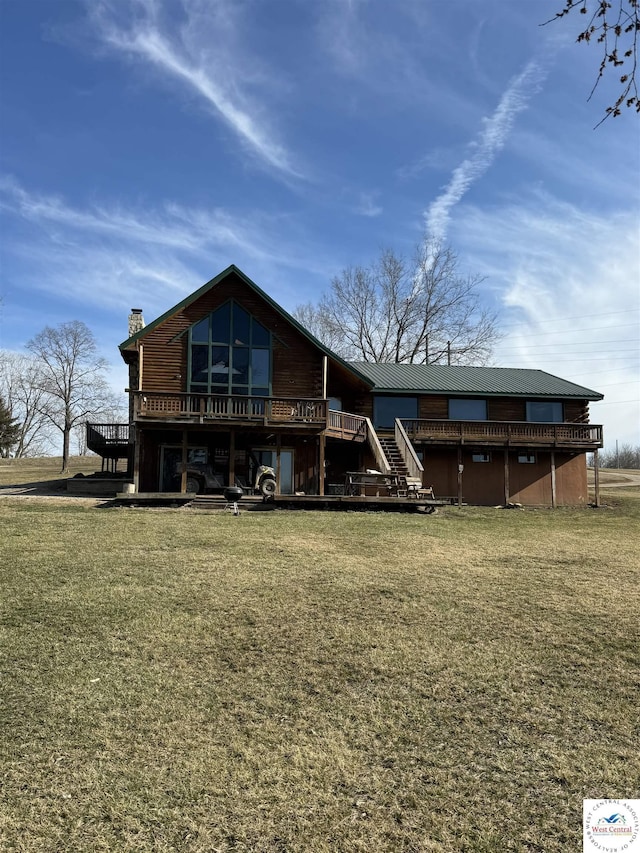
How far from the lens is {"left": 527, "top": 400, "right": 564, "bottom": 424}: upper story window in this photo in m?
28.1

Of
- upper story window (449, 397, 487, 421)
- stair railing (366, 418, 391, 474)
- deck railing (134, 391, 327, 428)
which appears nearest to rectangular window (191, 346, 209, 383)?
deck railing (134, 391, 327, 428)

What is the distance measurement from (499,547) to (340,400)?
607 inches

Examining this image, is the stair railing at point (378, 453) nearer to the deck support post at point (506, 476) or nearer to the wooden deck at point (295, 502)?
the wooden deck at point (295, 502)

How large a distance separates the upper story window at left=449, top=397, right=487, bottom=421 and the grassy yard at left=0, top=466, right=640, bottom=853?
59.6 feet

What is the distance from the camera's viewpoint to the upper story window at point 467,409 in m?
27.6

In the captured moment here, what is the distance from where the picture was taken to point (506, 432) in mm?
25906

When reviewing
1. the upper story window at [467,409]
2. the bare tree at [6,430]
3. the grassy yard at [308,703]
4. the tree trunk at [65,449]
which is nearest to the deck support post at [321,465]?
the upper story window at [467,409]

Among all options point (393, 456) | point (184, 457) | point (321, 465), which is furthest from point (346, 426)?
point (184, 457)

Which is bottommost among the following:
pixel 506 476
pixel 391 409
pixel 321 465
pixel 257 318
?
pixel 506 476

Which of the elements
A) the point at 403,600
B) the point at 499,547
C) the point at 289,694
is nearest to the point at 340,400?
the point at 499,547

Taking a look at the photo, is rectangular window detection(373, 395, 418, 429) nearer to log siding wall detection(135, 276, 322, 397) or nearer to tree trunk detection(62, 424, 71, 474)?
log siding wall detection(135, 276, 322, 397)

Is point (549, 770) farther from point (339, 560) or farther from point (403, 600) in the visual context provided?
point (339, 560)

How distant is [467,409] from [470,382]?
67.4 inches

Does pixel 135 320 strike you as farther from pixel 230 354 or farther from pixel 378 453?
pixel 378 453
